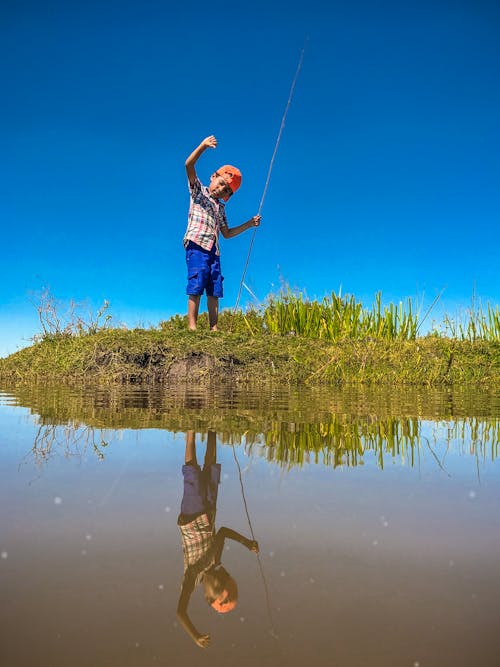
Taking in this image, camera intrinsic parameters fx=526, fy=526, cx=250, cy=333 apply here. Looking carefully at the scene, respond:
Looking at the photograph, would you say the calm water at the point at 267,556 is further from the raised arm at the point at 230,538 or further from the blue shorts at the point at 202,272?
the blue shorts at the point at 202,272

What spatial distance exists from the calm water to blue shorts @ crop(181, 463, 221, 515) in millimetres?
28

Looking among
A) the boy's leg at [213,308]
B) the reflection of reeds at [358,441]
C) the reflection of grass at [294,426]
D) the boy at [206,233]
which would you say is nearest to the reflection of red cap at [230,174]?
the boy at [206,233]

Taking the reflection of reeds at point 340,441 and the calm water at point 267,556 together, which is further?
the reflection of reeds at point 340,441

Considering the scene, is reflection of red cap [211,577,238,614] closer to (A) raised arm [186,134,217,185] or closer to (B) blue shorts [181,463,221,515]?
(B) blue shorts [181,463,221,515]

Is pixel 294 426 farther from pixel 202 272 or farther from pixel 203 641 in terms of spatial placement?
pixel 202 272

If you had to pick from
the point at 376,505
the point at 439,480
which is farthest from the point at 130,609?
the point at 439,480

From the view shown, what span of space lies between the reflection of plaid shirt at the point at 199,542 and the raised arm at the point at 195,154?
5.88 m

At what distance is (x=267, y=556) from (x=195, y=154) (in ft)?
20.8

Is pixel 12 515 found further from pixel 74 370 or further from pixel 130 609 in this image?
pixel 74 370

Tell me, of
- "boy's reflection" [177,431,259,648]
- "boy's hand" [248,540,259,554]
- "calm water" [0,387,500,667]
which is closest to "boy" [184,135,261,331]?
"calm water" [0,387,500,667]

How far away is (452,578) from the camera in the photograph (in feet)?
2.64

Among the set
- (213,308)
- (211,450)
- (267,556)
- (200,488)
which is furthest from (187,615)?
(213,308)

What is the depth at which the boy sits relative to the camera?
24.4 ft

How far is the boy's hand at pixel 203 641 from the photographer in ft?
2.07
